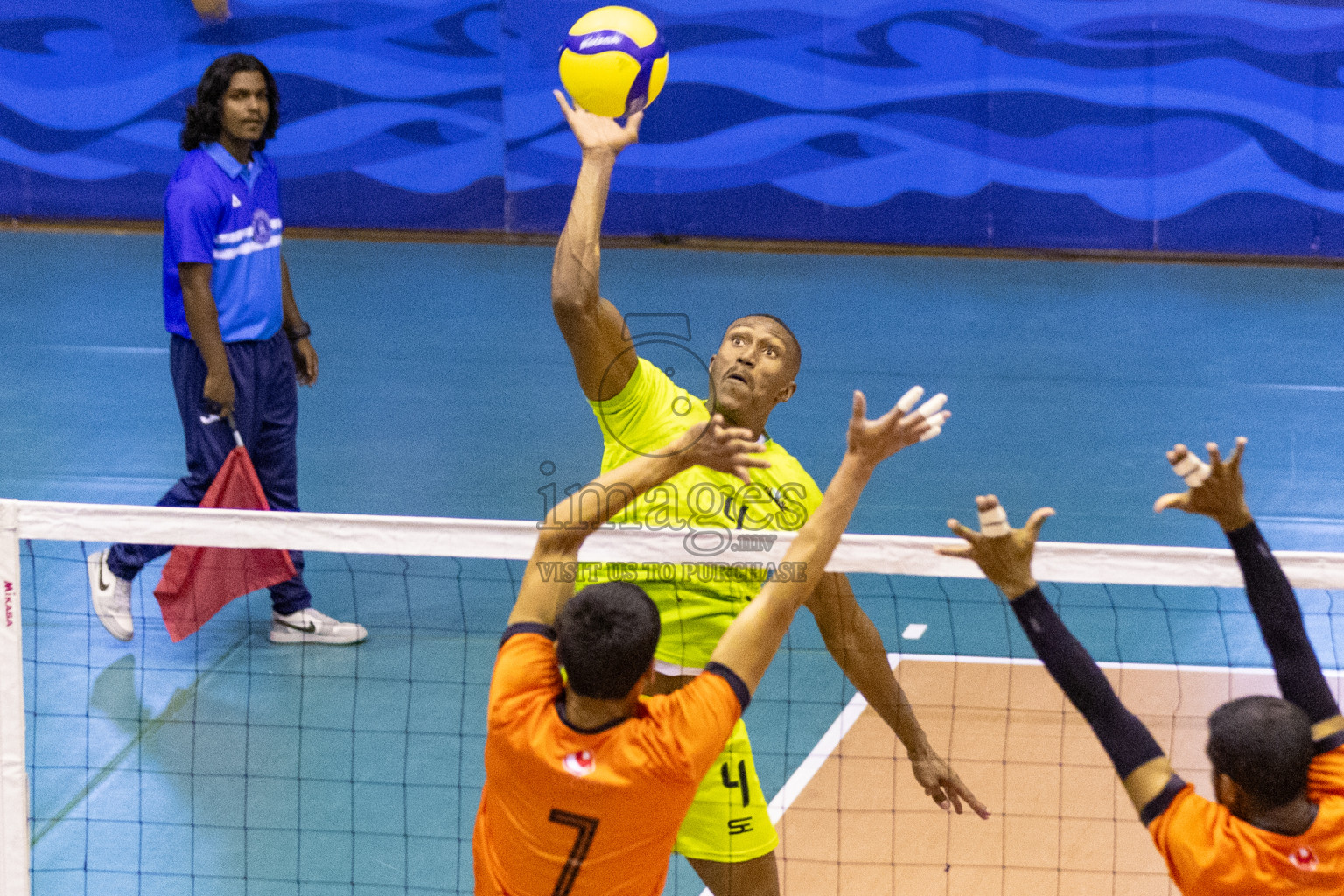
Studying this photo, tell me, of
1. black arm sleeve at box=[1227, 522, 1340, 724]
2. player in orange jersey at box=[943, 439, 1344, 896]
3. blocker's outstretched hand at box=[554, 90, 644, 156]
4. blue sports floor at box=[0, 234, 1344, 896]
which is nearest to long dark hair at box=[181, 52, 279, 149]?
blue sports floor at box=[0, 234, 1344, 896]

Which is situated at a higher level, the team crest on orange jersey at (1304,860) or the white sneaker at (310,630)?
the team crest on orange jersey at (1304,860)

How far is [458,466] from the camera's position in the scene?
9703 mm

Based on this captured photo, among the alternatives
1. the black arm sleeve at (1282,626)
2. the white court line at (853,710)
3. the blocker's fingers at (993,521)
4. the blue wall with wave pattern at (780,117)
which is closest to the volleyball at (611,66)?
the blocker's fingers at (993,521)

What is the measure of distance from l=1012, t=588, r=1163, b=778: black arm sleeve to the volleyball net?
790mm

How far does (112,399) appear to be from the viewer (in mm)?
11078

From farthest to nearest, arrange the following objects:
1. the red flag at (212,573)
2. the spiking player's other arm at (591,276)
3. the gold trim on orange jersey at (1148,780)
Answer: the red flag at (212,573) → the spiking player's other arm at (591,276) → the gold trim on orange jersey at (1148,780)

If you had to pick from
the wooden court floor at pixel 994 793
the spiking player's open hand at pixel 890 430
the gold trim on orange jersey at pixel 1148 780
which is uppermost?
the spiking player's open hand at pixel 890 430

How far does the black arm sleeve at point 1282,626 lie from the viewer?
3.09m

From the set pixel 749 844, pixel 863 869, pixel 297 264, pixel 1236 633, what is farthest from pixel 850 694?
pixel 297 264

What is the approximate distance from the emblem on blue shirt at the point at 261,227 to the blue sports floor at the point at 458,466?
74.2 inches

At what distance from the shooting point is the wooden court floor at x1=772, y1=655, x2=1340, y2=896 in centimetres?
525

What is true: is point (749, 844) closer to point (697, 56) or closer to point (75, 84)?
point (697, 56)

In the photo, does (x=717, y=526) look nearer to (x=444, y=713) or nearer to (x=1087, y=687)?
(x=1087, y=687)

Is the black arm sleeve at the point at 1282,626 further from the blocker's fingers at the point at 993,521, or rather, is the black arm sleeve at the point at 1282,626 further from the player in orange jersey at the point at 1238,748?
the blocker's fingers at the point at 993,521
